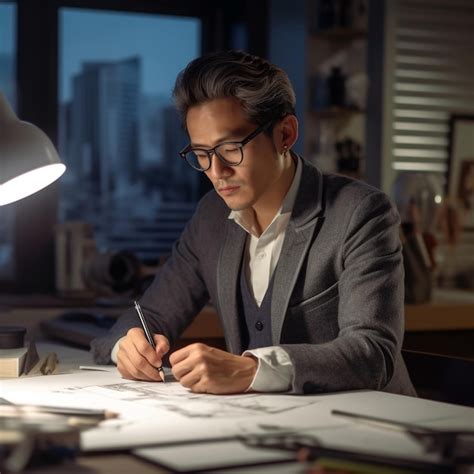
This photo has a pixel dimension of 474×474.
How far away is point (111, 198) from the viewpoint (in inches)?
202

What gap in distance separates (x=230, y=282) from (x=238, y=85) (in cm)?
47

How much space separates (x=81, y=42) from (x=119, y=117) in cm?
43

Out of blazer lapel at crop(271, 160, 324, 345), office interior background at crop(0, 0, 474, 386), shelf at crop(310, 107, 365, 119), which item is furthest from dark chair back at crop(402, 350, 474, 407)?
shelf at crop(310, 107, 365, 119)

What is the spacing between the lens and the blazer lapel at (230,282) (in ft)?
7.52

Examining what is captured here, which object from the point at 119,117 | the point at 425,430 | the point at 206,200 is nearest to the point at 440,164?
the point at 119,117

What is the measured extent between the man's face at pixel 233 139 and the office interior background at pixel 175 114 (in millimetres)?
2314

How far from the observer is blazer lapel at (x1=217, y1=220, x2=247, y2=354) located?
229cm

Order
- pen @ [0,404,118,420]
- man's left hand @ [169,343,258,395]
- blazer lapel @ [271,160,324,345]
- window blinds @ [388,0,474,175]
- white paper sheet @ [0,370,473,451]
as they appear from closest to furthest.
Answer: white paper sheet @ [0,370,473,451], pen @ [0,404,118,420], man's left hand @ [169,343,258,395], blazer lapel @ [271,160,324,345], window blinds @ [388,0,474,175]

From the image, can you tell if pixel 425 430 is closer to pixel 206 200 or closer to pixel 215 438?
pixel 215 438

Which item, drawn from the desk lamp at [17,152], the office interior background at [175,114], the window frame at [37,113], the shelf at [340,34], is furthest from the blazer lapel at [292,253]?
the shelf at [340,34]

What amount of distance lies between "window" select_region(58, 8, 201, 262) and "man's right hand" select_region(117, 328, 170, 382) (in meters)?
3.06

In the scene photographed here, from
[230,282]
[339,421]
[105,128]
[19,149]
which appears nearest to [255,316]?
[230,282]

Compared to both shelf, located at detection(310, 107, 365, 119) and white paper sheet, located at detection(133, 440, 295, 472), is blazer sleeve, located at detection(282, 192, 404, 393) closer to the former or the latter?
white paper sheet, located at detection(133, 440, 295, 472)

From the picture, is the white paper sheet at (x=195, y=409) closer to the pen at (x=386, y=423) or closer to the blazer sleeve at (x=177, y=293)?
the pen at (x=386, y=423)
